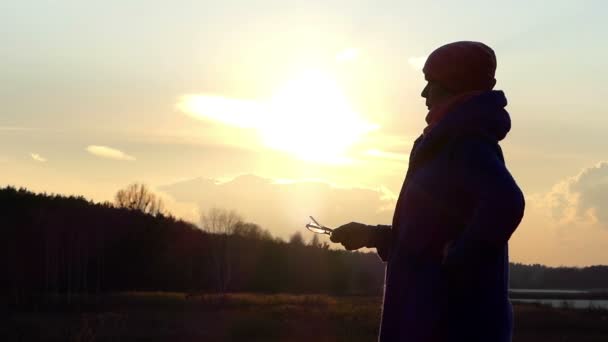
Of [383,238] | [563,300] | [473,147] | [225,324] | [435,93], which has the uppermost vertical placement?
[435,93]

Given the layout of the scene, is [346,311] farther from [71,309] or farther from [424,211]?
[424,211]

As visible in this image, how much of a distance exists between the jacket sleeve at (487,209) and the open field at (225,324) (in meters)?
15.1

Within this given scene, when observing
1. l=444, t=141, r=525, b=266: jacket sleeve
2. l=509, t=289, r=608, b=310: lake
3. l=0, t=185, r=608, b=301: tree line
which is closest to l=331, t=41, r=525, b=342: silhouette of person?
l=444, t=141, r=525, b=266: jacket sleeve

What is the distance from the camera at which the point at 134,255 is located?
217 ft

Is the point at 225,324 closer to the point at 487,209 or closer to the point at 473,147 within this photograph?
the point at 473,147

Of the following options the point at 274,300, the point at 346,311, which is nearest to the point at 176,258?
the point at 274,300

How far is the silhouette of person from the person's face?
4cm

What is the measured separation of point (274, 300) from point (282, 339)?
21.9 meters

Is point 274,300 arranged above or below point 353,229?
below

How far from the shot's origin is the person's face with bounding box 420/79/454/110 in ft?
8.59

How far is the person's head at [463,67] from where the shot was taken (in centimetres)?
258

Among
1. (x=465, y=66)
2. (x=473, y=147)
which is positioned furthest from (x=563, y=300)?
(x=473, y=147)

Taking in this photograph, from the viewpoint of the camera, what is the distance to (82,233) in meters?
63.6

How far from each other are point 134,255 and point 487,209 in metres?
65.7
